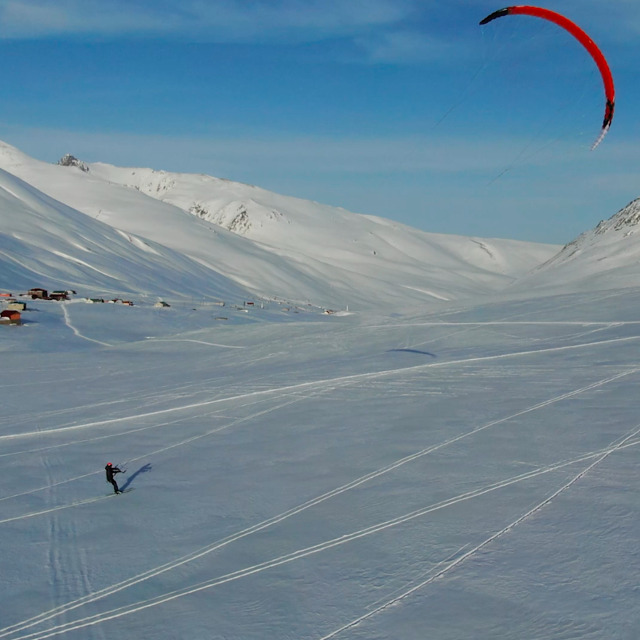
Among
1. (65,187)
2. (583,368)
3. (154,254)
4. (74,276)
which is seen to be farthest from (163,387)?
(65,187)

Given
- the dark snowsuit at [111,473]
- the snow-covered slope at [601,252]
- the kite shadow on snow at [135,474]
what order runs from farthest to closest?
the snow-covered slope at [601,252] → the kite shadow on snow at [135,474] → the dark snowsuit at [111,473]

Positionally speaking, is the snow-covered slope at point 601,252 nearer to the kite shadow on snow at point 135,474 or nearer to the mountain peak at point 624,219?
the mountain peak at point 624,219

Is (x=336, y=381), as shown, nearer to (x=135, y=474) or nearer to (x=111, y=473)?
(x=135, y=474)

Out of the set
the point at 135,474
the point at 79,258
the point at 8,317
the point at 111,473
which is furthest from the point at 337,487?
the point at 79,258

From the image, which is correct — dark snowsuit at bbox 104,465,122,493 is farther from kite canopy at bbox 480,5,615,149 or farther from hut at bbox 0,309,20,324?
hut at bbox 0,309,20,324

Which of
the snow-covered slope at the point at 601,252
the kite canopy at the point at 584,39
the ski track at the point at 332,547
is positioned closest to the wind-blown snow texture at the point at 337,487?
the ski track at the point at 332,547

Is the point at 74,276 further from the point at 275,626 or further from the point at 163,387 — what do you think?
the point at 275,626

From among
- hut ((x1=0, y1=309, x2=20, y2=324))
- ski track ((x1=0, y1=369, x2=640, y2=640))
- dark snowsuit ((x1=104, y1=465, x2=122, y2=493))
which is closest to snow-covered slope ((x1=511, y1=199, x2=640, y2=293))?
hut ((x1=0, y1=309, x2=20, y2=324))
